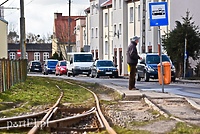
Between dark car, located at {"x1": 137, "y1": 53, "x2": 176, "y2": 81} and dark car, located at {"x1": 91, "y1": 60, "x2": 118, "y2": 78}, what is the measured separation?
8.64 meters

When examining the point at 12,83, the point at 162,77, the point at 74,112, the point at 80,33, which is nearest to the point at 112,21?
the point at 80,33

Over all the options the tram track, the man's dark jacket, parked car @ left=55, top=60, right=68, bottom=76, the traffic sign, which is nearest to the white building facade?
parked car @ left=55, top=60, right=68, bottom=76

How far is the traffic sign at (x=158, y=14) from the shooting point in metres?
20.7

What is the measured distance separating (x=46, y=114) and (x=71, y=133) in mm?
2860

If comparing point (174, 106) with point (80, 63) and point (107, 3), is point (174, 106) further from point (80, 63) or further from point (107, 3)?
point (107, 3)

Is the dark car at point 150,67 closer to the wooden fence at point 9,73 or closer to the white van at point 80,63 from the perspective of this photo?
the wooden fence at point 9,73

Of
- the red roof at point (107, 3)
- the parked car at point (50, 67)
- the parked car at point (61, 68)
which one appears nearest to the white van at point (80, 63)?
the parked car at point (61, 68)

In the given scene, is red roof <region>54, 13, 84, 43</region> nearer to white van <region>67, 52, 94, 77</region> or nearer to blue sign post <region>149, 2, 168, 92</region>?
white van <region>67, 52, 94, 77</region>

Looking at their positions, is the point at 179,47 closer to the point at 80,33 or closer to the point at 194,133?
the point at 194,133

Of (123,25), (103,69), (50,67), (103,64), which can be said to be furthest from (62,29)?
(103,69)

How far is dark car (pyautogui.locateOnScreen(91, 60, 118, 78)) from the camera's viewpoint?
4782 centimetres

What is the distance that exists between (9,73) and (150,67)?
1340cm

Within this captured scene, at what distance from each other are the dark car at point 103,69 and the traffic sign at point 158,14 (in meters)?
26.8

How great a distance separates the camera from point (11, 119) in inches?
496
